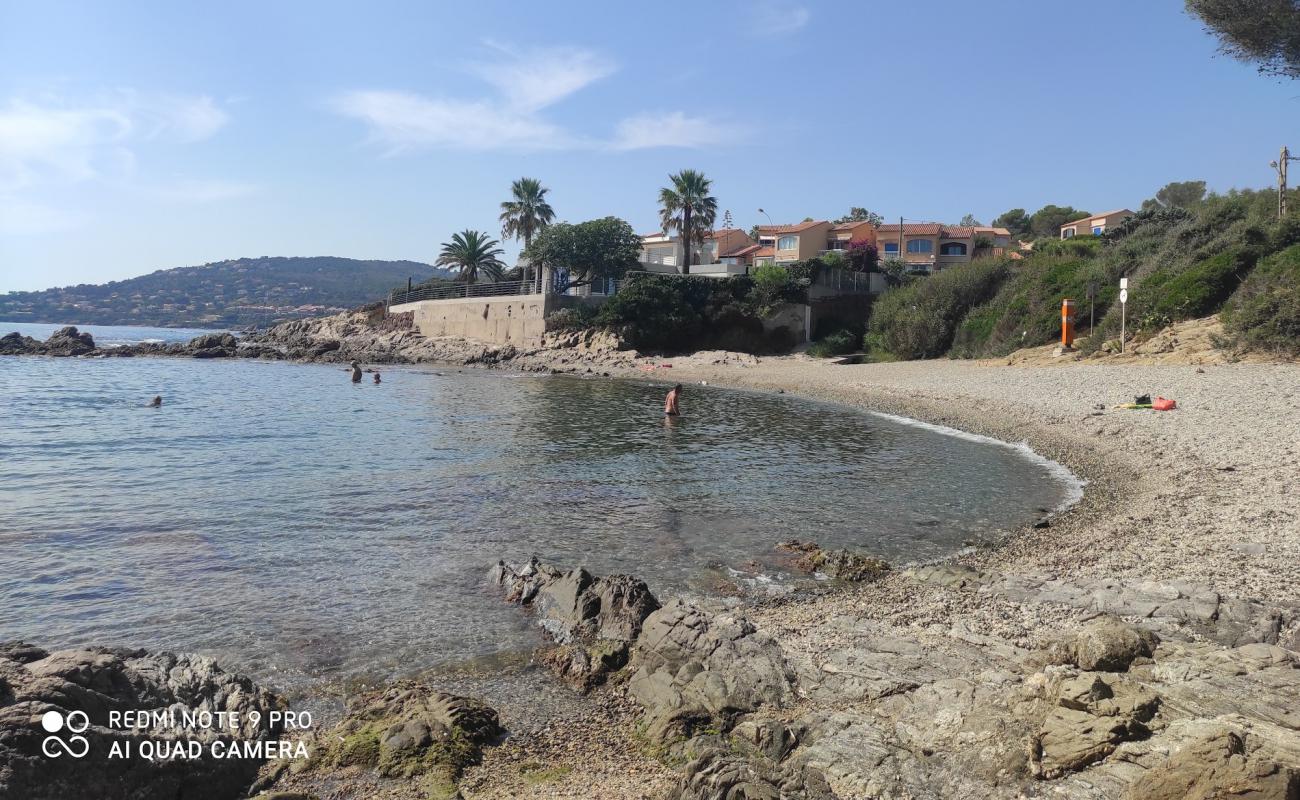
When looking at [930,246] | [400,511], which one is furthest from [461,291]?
[400,511]

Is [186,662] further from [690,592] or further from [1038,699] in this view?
[1038,699]

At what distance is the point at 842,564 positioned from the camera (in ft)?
29.7

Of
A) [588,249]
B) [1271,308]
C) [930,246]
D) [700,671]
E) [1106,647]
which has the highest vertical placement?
[930,246]

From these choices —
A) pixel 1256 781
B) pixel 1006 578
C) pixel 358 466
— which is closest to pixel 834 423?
pixel 358 466

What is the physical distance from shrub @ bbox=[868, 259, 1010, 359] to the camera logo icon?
3784 cm

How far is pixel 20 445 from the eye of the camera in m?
18.0

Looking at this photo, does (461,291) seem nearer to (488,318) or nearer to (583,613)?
(488,318)

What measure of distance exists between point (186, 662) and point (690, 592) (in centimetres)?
484

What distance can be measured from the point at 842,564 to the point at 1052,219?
310 feet

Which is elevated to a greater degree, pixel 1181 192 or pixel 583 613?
pixel 1181 192

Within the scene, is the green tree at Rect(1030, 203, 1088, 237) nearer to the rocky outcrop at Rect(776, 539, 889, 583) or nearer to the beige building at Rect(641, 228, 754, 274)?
the beige building at Rect(641, 228, 754, 274)

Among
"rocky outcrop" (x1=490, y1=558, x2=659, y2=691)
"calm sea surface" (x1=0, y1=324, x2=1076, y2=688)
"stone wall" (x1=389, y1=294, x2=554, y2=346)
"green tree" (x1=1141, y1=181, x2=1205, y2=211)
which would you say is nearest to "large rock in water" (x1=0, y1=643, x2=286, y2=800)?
"calm sea surface" (x1=0, y1=324, x2=1076, y2=688)

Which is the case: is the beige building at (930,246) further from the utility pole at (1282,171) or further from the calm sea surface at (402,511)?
the calm sea surface at (402,511)

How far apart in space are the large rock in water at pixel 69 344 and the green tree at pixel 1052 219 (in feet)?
310
